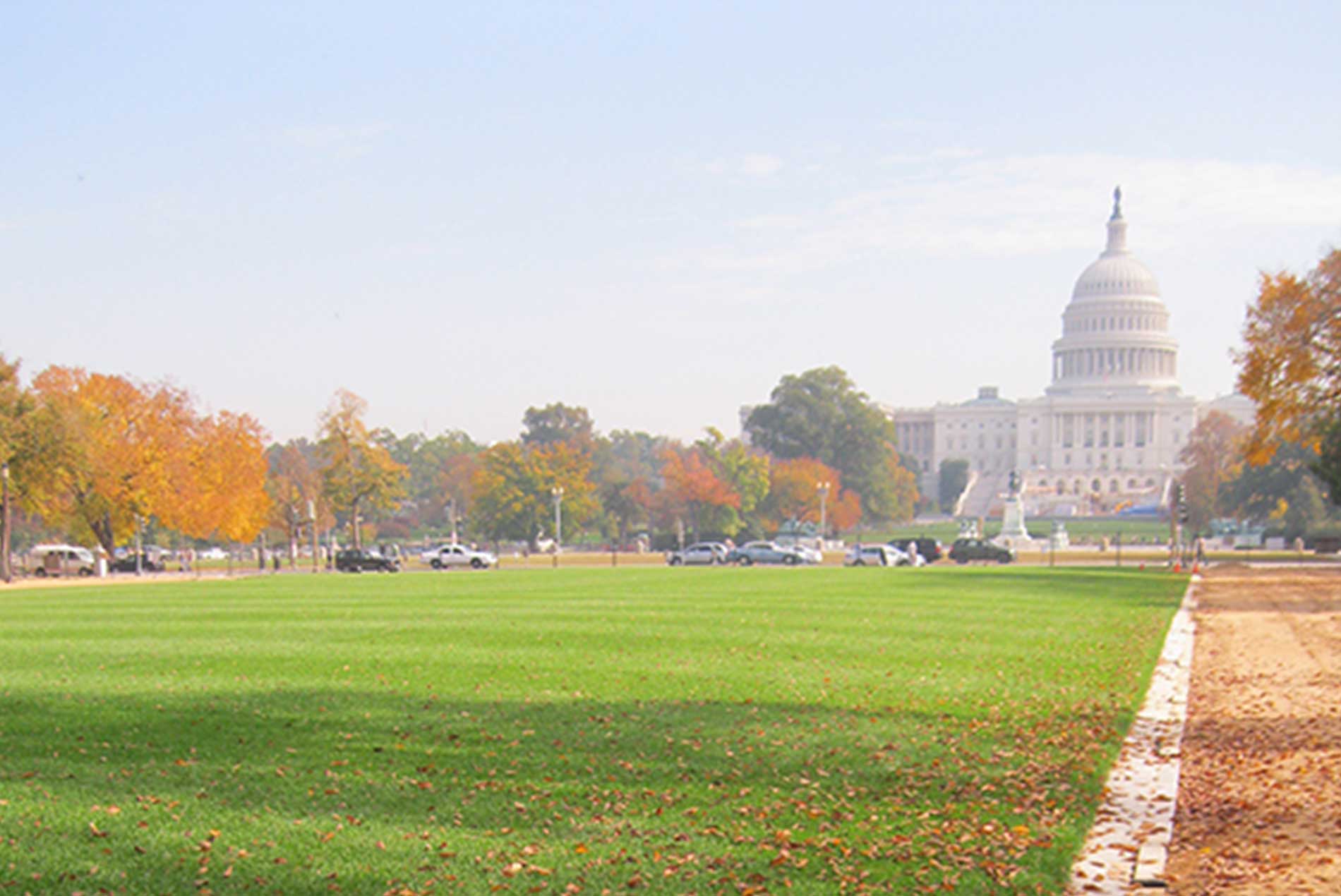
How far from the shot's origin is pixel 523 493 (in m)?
89.7

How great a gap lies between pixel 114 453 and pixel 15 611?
3276 cm

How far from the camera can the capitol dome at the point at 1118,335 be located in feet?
595

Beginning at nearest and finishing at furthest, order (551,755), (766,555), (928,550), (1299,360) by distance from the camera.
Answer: (551,755)
(1299,360)
(766,555)
(928,550)

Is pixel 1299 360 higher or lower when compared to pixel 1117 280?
lower

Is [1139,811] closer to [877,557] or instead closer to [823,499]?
[877,557]

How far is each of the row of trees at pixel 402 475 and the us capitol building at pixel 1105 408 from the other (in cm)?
5210

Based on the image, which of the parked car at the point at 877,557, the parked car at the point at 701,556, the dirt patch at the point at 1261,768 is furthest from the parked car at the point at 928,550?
the dirt patch at the point at 1261,768

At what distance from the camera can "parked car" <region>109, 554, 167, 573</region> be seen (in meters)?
63.5

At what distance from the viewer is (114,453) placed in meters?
57.8

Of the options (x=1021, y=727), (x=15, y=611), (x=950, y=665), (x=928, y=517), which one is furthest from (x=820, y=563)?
(x=928, y=517)

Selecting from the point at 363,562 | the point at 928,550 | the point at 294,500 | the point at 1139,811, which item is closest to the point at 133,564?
the point at 363,562

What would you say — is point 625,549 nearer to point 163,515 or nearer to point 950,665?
point 163,515

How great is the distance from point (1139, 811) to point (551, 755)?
4549mm

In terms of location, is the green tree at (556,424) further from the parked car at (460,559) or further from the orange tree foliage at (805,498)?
the parked car at (460,559)
